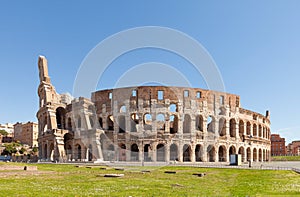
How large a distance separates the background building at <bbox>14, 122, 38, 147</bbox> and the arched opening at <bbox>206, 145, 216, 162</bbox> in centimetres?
9993

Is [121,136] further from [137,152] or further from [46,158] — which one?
[46,158]

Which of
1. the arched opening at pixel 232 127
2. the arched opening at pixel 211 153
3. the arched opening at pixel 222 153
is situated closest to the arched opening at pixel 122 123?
the arched opening at pixel 211 153

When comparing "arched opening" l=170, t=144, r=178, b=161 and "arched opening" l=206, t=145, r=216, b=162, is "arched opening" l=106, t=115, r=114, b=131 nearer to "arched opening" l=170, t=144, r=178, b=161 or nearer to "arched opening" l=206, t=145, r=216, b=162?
"arched opening" l=170, t=144, r=178, b=161

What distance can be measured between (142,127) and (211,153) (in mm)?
14347

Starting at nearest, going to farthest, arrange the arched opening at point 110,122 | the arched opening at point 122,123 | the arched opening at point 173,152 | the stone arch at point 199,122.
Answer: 1. the arched opening at point 173,152
2. the arched opening at point 122,123
3. the stone arch at point 199,122
4. the arched opening at point 110,122

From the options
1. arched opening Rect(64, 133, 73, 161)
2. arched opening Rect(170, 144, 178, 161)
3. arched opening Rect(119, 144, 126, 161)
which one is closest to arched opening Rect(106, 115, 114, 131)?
arched opening Rect(119, 144, 126, 161)

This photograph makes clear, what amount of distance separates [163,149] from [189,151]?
15.7ft

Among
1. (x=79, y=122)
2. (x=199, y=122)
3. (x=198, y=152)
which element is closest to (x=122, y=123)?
(x=79, y=122)

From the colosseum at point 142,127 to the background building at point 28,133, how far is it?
77364mm

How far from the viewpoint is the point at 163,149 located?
4931 centimetres

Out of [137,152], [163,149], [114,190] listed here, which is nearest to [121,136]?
[137,152]

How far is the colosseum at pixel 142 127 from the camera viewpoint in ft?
162

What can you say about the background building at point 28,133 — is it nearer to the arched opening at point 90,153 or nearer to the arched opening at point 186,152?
the arched opening at point 90,153

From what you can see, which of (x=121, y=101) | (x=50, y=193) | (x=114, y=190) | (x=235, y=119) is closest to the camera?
(x=50, y=193)
